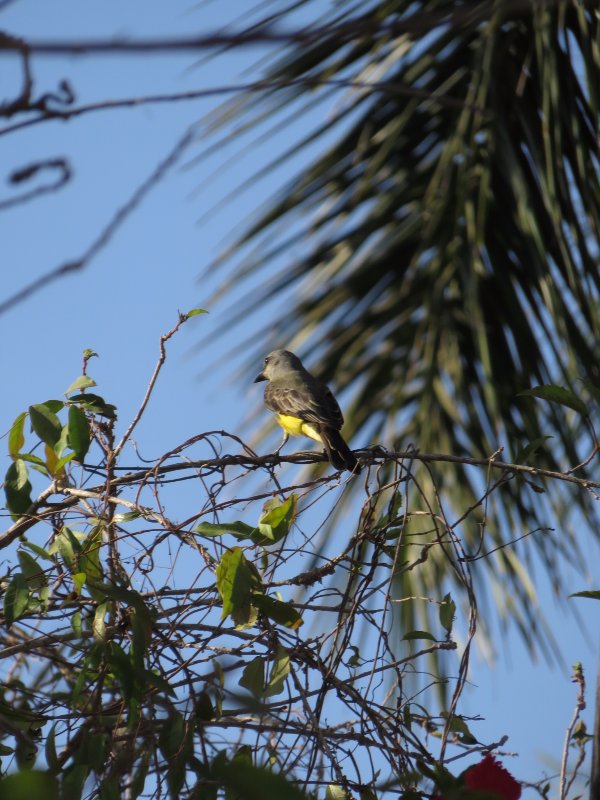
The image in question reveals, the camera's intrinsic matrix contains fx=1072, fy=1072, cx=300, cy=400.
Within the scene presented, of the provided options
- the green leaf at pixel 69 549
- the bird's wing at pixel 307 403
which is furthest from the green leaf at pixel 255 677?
the bird's wing at pixel 307 403

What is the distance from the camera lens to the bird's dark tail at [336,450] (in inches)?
182

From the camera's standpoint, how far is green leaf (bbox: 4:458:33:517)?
264 centimetres

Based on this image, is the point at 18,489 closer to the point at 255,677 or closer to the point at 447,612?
the point at 255,677

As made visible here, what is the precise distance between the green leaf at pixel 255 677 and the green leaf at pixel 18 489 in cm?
70

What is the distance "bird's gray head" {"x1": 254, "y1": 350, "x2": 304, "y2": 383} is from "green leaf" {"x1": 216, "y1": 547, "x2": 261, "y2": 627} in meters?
3.35

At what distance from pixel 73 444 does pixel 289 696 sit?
0.81m

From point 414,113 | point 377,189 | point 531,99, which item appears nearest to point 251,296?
point 377,189

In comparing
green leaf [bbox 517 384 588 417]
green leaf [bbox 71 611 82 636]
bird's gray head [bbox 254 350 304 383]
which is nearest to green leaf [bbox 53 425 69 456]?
green leaf [bbox 71 611 82 636]

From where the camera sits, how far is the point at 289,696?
7.97 feet

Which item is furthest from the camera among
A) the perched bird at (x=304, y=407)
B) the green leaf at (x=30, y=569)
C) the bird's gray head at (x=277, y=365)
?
the bird's gray head at (x=277, y=365)

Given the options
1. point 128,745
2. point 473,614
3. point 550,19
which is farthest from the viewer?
point 550,19

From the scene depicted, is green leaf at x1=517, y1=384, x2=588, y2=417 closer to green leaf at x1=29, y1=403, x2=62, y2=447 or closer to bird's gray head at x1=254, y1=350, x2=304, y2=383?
green leaf at x1=29, y1=403, x2=62, y2=447

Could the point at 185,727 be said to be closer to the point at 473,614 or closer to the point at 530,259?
the point at 473,614

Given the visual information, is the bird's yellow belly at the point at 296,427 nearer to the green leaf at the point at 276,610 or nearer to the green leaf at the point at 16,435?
the green leaf at the point at 16,435
